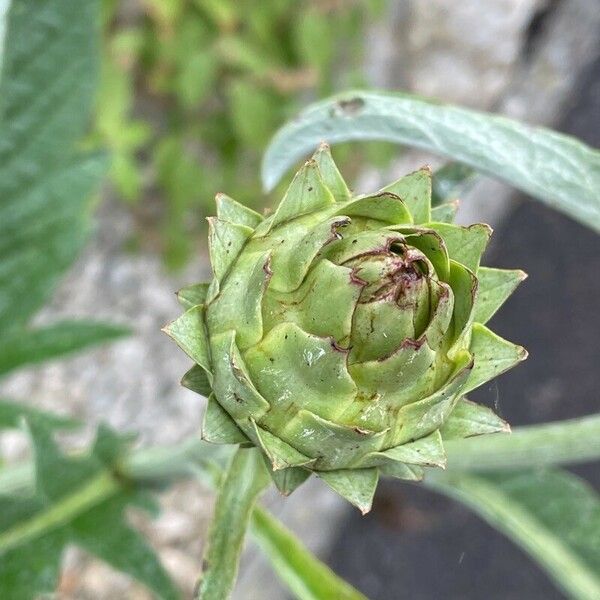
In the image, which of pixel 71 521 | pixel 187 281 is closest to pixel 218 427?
pixel 71 521

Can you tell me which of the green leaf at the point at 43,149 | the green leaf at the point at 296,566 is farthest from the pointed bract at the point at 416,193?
the green leaf at the point at 43,149

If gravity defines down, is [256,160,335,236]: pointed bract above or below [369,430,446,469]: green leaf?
above

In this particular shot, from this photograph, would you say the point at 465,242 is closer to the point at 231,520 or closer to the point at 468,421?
the point at 468,421

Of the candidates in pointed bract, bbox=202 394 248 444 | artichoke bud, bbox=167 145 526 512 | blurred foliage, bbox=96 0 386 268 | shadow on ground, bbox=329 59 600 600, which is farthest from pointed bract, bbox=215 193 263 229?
shadow on ground, bbox=329 59 600 600

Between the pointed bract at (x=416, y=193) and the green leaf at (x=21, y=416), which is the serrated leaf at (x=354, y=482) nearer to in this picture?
the pointed bract at (x=416, y=193)

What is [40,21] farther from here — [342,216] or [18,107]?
[342,216]

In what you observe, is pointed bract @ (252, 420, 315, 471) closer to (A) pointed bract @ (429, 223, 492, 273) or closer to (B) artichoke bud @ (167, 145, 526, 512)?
(B) artichoke bud @ (167, 145, 526, 512)
